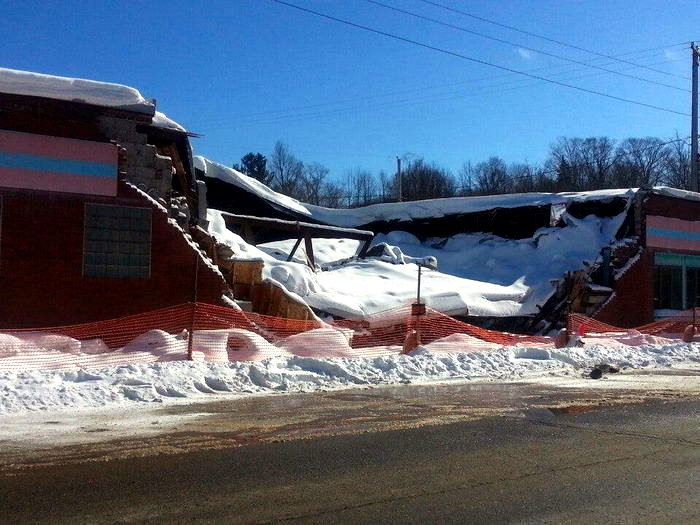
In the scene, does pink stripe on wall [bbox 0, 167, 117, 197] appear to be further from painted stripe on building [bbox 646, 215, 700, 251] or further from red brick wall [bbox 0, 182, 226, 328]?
painted stripe on building [bbox 646, 215, 700, 251]

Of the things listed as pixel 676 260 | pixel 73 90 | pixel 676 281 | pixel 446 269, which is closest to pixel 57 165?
pixel 73 90

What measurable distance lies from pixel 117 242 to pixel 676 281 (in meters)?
21.3

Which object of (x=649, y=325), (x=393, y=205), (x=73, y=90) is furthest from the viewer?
(x=393, y=205)

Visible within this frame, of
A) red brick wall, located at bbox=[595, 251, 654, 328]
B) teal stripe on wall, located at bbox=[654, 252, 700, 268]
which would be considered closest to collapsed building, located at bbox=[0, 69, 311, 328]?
red brick wall, located at bbox=[595, 251, 654, 328]

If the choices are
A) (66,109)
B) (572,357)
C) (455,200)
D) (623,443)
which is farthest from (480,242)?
(623,443)

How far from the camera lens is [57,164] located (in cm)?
1678

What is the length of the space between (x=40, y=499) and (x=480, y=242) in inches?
1055

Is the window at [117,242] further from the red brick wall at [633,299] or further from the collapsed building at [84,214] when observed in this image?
the red brick wall at [633,299]

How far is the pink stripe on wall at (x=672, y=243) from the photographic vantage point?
28.7 m

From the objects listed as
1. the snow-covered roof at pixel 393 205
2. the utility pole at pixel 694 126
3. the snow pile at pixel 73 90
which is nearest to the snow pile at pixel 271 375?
the snow pile at pixel 73 90

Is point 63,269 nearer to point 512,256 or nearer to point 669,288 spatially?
point 512,256

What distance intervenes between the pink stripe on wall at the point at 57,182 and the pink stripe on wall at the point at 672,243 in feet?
64.6

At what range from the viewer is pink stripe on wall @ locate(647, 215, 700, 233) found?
28850mm

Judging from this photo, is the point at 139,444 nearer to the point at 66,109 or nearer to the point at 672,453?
the point at 672,453
